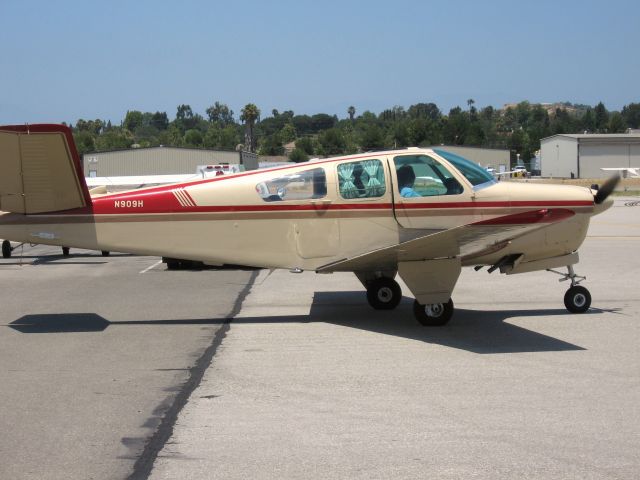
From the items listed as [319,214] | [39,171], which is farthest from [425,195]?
[39,171]

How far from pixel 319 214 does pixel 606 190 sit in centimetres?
357

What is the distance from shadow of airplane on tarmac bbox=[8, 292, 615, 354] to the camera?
9117mm

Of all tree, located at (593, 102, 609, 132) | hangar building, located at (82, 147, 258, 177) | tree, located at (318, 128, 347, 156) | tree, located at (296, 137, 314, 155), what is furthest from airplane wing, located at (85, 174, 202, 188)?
tree, located at (593, 102, 609, 132)

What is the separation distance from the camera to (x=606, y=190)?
10180 millimetres

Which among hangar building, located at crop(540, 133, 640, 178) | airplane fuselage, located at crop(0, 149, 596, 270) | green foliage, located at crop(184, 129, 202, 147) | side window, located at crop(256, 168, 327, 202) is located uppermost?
green foliage, located at crop(184, 129, 202, 147)

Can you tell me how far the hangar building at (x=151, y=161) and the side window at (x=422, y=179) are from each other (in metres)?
54.3

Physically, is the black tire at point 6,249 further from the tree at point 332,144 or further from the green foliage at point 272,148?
the green foliage at point 272,148

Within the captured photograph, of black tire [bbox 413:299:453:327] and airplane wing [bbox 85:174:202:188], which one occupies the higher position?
airplane wing [bbox 85:174:202:188]

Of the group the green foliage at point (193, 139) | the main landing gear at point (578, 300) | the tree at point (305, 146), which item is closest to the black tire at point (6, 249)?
the main landing gear at point (578, 300)

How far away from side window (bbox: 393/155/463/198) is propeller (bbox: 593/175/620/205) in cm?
175

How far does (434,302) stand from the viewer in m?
9.94

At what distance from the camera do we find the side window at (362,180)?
33.5ft

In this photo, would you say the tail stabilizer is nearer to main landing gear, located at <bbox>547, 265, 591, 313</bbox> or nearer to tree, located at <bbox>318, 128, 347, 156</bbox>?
main landing gear, located at <bbox>547, 265, 591, 313</bbox>

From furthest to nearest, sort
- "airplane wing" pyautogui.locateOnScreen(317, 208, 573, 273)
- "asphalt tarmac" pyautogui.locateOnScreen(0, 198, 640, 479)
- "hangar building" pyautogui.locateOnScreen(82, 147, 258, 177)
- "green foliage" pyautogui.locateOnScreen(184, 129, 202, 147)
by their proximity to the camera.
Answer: "green foliage" pyautogui.locateOnScreen(184, 129, 202, 147)
"hangar building" pyautogui.locateOnScreen(82, 147, 258, 177)
"airplane wing" pyautogui.locateOnScreen(317, 208, 573, 273)
"asphalt tarmac" pyautogui.locateOnScreen(0, 198, 640, 479)
